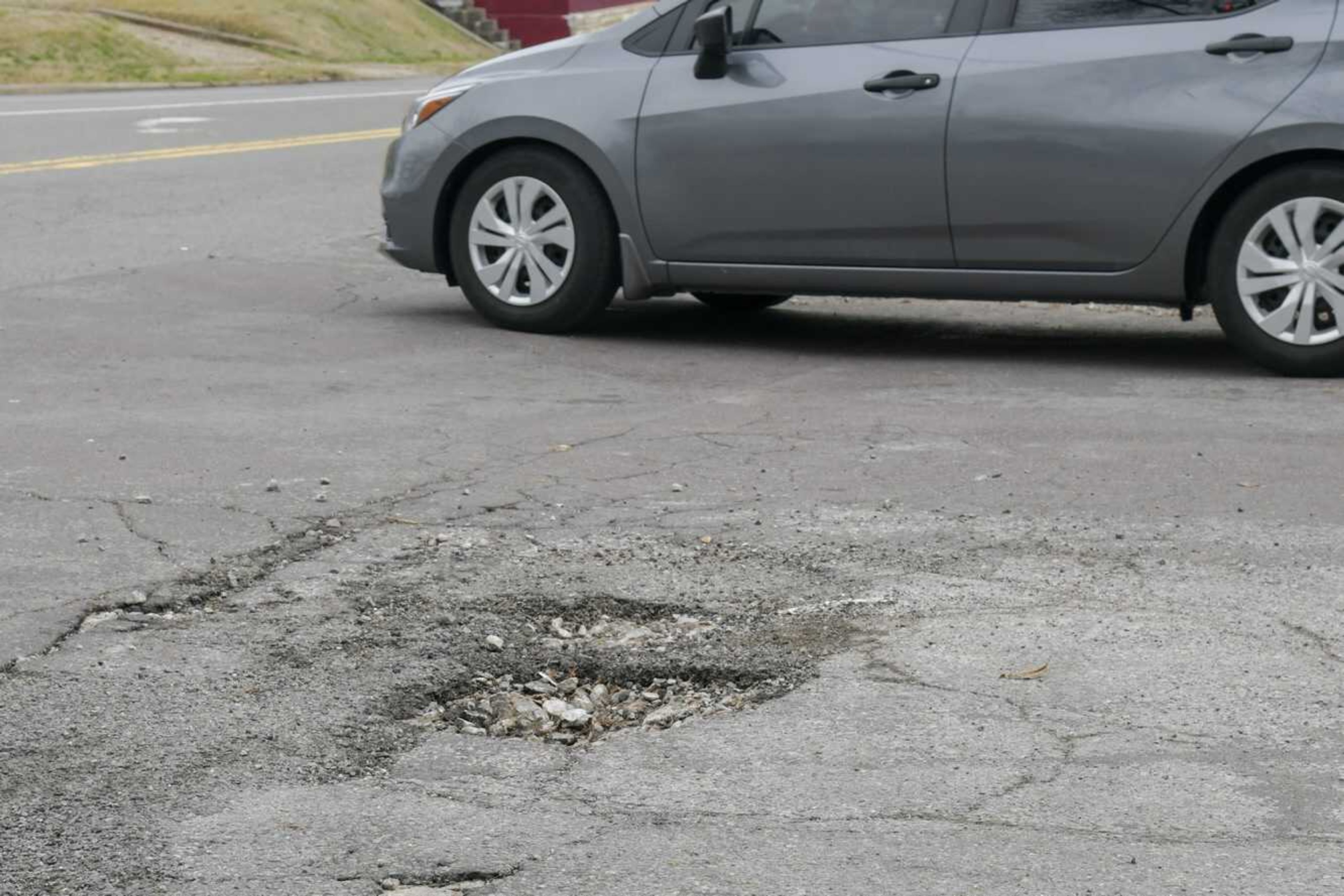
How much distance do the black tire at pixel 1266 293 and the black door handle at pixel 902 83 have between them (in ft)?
3.84

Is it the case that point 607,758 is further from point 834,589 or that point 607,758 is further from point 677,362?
point 677,362

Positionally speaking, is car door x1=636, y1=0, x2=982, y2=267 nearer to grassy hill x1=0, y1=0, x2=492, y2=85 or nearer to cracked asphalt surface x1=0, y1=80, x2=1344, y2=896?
cracked asphalt surface x1=0, y1=80, x2=1344, y2=896

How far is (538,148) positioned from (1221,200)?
2702 mm

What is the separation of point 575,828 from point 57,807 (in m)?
0.89

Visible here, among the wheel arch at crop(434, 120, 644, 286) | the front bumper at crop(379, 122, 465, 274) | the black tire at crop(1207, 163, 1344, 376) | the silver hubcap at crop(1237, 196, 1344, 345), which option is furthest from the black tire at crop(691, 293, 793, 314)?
the silver hubcap at crop(1237, 196, 1344, 345)

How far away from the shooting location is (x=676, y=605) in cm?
499

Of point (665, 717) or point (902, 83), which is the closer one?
A: point (665, 717)

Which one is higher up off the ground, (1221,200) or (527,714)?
(1221,200)

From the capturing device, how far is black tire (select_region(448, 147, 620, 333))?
867cm

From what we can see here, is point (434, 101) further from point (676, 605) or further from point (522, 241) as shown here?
point (676, 605)

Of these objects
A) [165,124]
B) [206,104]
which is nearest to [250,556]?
[165,124]

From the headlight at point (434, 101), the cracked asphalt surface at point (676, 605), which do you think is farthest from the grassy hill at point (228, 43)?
the cracked asphalt surface at point (676, 605)

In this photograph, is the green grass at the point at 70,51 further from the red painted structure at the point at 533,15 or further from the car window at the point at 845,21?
the car window at the point at 845,21

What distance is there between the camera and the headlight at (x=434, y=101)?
29.5ft
